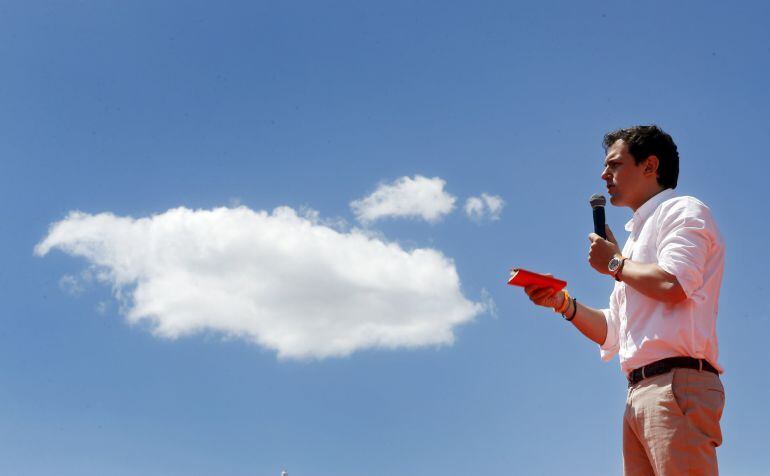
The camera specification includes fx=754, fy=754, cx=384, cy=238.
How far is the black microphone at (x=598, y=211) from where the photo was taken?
16.8 feet

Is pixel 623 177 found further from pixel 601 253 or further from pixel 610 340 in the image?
pixel 610 340

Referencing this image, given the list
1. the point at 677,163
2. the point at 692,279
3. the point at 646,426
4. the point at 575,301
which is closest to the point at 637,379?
the point at 646,426

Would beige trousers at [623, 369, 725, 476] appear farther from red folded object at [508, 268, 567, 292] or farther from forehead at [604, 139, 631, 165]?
forehead at [604, 139, 631, 165]

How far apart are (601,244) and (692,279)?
664 mm

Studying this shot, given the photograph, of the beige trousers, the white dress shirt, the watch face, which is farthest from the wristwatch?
the beige trousers

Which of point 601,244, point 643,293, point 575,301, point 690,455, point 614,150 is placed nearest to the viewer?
point 690,455

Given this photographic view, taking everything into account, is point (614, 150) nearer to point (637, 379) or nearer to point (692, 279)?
point (692, 279)

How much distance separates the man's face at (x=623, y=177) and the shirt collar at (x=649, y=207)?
0.13 m

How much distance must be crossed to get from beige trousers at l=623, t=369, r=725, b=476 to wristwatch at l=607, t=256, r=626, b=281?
2.12 feet

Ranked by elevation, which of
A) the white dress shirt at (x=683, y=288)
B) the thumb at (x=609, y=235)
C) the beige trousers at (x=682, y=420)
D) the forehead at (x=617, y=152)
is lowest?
the beige trousers at (x=682, y=420)

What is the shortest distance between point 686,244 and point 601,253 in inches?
21.6

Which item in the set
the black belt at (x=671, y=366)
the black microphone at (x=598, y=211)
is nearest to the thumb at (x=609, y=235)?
the black microphone at (x=598, y=211)

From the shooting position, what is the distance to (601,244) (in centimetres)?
476

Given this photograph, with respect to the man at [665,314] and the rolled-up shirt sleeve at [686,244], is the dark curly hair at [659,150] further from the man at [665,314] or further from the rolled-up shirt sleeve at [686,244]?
the rolled-up shirt sleeve at [686,244]
